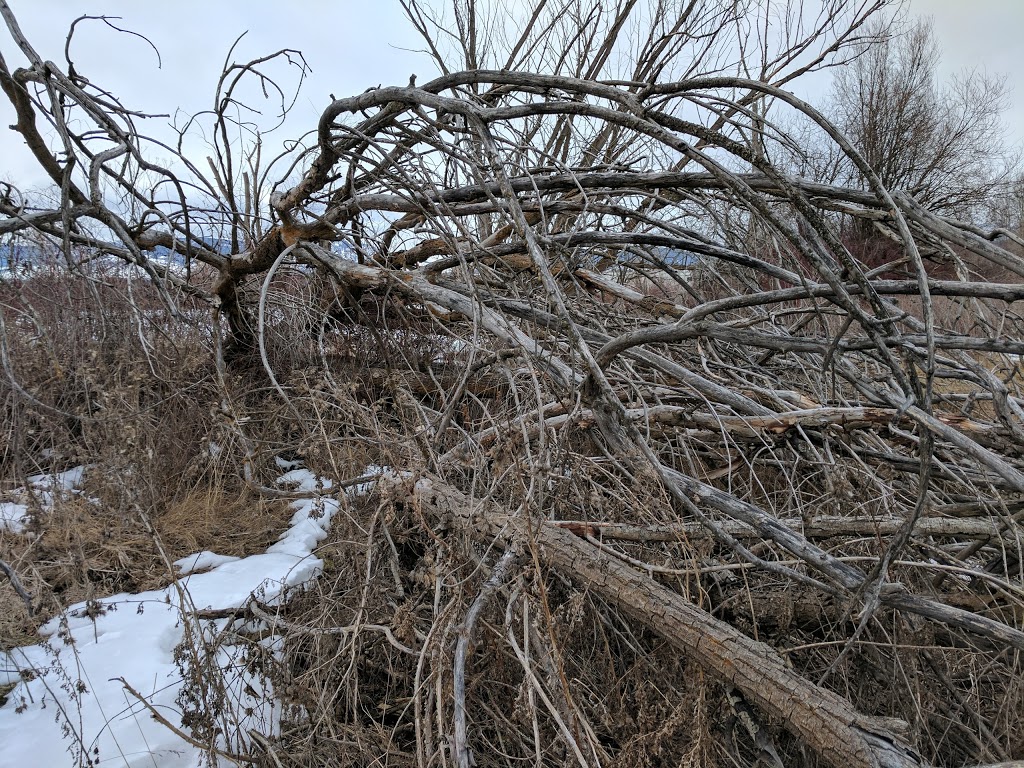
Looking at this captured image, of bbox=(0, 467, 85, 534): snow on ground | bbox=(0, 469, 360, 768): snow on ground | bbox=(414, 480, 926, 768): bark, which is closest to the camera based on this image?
bbox=(414, 480, 926, 768): bark

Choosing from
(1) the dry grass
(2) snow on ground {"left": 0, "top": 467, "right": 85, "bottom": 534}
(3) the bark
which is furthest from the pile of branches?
(2) snow on ground {"left": 0, "top": 467, "right": 85, "bottom": 534}

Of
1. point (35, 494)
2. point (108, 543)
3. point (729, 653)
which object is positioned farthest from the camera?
point (35, 494)

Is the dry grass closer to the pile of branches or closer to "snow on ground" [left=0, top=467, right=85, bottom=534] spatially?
"snow on ground" [left=0, top=467, right=85, bottom=534]

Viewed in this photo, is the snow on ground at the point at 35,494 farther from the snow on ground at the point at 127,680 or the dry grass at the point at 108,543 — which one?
the snow on ground at the point at 127,680

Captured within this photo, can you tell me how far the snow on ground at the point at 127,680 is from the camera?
2125 millimetres

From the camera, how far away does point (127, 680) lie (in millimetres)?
2381

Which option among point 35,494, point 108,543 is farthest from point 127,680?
point 35,494

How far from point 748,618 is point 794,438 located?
2.36 ft

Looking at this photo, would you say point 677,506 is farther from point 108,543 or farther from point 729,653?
point 108,543

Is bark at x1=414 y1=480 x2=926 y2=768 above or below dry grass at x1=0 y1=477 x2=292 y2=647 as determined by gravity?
below

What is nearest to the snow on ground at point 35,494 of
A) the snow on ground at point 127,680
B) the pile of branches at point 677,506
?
the snow on ground at point 127,680

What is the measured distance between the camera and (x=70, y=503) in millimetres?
3461

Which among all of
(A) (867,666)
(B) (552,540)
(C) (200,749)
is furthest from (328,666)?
(A) (867,666)

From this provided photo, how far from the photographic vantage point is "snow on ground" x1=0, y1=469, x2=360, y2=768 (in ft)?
6.97
